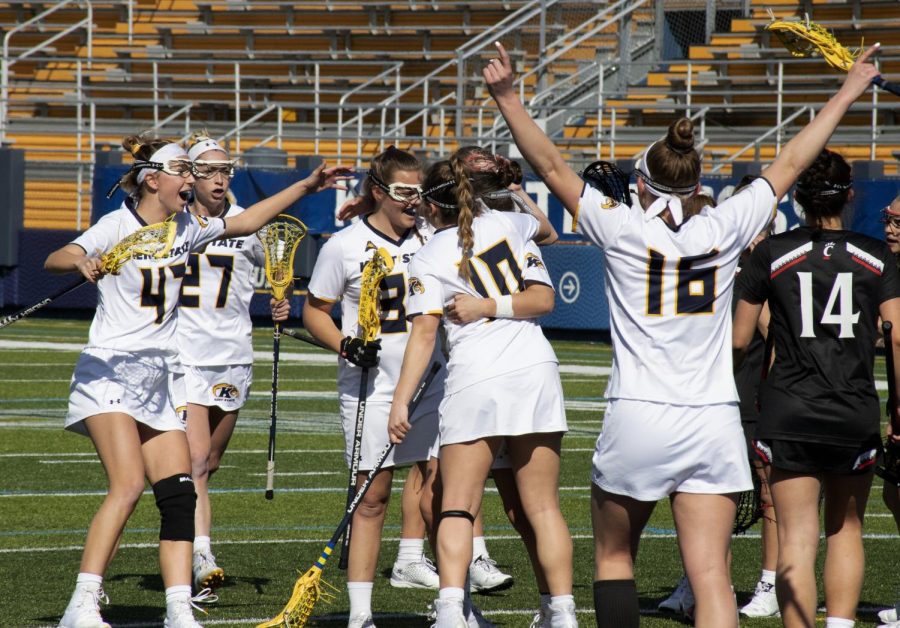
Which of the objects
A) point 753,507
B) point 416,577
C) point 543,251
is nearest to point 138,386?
point 416,577

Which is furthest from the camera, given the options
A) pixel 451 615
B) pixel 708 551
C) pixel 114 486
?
pixel 114 486

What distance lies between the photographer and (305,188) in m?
6.41

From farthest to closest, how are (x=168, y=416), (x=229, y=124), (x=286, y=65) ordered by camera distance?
1. (x=286, y=65)
2. (x=229, y=124)
3. (x=168, y=416)

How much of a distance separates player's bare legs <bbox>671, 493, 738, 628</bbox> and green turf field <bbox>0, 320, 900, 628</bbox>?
5.94 feet

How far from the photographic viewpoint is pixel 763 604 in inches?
253

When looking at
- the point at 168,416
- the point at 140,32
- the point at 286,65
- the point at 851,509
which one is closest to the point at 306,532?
the point at 168,416

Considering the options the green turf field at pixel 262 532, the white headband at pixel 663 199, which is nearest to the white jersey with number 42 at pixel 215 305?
the green turf field at pixel 262 532

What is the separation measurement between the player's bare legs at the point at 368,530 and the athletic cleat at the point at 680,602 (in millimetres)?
1388

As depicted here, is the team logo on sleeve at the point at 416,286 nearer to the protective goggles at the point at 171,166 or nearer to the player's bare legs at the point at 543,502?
the player's bare legs at the point at 543,502

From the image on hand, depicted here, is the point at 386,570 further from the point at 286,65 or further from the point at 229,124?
the point at 286,65

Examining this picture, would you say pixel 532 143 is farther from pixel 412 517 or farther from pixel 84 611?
pixel 412 517

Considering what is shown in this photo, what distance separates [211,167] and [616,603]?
3.42 meters

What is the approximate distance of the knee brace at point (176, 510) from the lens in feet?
18.5

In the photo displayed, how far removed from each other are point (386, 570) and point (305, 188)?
215 centimetres
